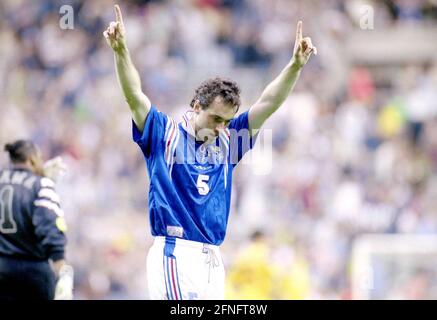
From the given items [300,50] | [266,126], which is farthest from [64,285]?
[266,126]

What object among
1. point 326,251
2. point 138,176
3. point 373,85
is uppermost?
point 373,85

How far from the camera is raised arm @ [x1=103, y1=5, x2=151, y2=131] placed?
891 centimetres

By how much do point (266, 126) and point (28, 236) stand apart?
354 inches

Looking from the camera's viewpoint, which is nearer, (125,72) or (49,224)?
(125,72)

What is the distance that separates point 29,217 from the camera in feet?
34.7

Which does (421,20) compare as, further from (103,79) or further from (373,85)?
(103,79)

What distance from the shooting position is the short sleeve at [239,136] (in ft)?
31.1

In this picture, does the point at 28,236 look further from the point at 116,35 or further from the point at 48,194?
the point at 116,35

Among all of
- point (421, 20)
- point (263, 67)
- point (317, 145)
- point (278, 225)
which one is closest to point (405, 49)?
point (421, 20)

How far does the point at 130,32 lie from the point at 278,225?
5.77 metres

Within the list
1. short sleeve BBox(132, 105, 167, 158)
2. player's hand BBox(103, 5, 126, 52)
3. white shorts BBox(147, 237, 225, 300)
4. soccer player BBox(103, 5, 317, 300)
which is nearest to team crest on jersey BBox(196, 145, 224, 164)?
soccer player BBox(103, 5, 317, 300)

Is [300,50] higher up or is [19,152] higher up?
[300,50]

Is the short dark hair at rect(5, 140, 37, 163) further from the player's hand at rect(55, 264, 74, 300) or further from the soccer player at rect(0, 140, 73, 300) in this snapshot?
the player's hand at rect(55, 264, 74, 300)

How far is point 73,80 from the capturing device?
22.4 m
